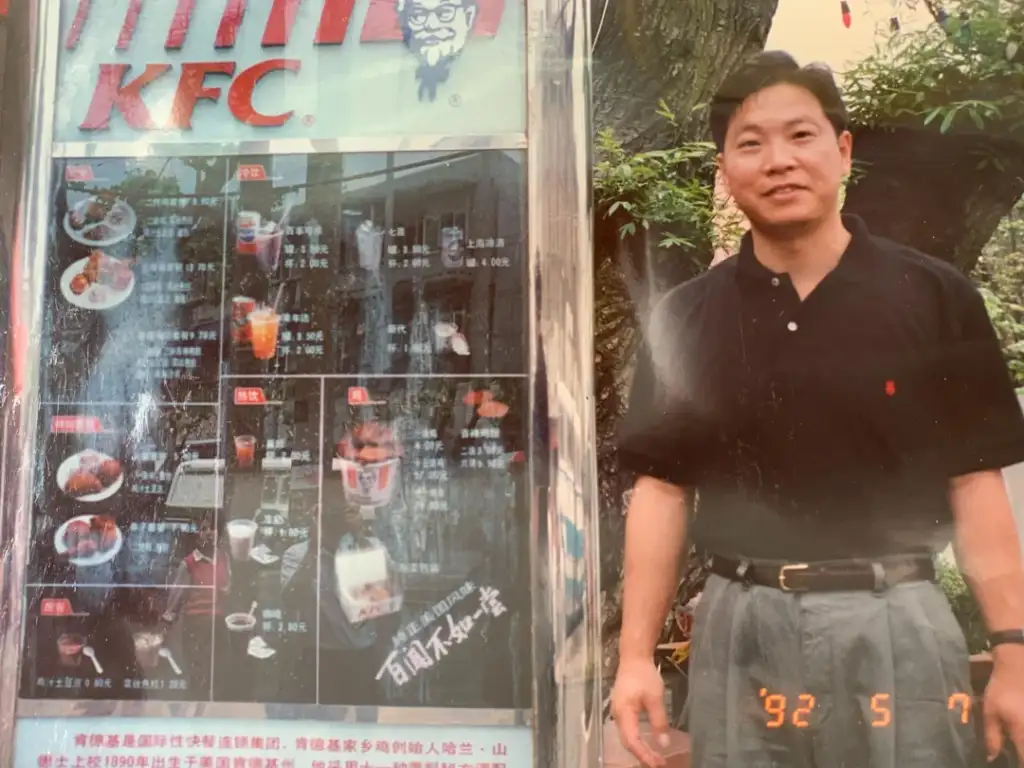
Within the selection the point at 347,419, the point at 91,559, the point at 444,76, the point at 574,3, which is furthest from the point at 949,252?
the point at 91,559

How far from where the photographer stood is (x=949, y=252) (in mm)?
1279

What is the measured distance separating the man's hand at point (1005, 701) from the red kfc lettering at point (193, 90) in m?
1.62

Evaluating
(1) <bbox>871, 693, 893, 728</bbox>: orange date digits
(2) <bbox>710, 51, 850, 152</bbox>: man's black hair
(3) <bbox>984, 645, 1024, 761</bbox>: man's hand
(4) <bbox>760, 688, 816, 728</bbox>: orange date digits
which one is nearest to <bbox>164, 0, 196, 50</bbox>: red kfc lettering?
(2) <bbox>710, 51, 850, 152</bbox>: man's black hair

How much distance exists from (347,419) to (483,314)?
0.30m

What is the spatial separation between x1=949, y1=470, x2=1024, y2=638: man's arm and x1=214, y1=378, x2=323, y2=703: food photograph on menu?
3.47 feet

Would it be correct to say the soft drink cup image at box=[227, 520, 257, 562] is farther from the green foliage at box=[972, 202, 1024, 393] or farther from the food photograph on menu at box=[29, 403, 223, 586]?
the green foliage at box=[972, 202, 1024, 393]

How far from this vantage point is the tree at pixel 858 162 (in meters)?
1.29

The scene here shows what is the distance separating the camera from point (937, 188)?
129 cm

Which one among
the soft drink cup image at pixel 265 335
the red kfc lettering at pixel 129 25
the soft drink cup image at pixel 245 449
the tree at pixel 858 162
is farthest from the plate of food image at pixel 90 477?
the tree at pixel 858 162

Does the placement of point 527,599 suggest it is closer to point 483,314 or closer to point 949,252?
point 483,314

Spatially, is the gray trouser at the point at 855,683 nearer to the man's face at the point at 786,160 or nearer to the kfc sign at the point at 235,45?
the man's face at the point at 786,160

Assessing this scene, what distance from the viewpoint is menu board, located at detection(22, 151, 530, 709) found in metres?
1.29

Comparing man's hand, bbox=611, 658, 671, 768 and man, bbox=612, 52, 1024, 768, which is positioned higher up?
man, bbox=612, 52, 1024, 768

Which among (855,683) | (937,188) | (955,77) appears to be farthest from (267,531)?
(955,77)
